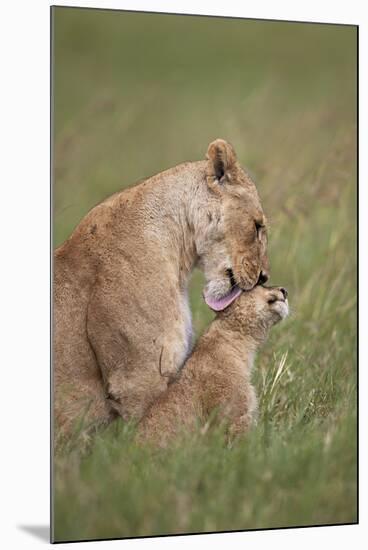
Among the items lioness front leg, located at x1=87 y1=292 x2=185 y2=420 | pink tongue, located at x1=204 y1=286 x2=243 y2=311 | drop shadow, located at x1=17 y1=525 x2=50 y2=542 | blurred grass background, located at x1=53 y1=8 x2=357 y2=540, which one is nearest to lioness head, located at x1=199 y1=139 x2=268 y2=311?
pink tongue, located at x1=204 y1=286 x2=243 y2=311

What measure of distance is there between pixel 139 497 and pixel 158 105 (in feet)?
11.6

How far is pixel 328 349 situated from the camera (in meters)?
8.83

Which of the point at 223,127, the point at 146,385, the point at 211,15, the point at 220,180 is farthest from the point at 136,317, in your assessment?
the point at 223,127

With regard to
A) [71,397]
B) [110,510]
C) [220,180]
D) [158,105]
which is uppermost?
[158,105]

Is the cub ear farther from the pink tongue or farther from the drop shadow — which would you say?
the drop shadow

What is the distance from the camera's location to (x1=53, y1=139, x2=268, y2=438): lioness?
7.11 meters

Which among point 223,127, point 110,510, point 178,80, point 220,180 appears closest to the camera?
point 110,510

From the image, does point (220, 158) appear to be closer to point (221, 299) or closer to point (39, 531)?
point (221, 299)

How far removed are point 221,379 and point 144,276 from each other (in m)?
0.64

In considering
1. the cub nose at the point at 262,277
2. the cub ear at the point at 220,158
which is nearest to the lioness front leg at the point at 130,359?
the cub nose at the point at 262,277

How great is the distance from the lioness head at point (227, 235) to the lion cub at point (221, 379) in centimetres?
9

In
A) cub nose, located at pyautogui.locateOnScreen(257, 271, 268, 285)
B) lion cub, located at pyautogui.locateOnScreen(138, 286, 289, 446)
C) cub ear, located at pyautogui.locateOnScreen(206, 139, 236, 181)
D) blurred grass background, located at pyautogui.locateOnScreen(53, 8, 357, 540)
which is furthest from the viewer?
cub nose, located at pyautogui.locateOnScreen(257, 271, 268, 285)

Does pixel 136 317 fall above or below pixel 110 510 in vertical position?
above

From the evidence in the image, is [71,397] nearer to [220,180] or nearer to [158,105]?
[220,180]
